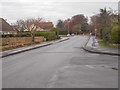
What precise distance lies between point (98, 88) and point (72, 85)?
0.95 m

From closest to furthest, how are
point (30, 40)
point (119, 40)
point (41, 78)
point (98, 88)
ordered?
point (98, 88) → point (41, 78) → point (119, 40) → point (30, 40)

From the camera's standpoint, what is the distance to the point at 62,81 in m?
10.7

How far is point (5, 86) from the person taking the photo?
973cm

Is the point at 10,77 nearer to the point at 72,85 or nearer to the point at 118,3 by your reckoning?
the point at 72,85

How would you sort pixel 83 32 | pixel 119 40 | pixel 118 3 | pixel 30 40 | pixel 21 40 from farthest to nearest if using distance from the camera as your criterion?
pixel 83 32
pixel 30 40
pixel 21 40
pixel 118 3
pixel 119 40

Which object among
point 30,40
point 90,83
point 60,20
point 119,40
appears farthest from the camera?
point 60,20

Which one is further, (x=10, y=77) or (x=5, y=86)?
(x=10, y=77)

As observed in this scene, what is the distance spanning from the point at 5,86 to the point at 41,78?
2013 millimetres

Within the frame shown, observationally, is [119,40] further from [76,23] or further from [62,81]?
[76,23]

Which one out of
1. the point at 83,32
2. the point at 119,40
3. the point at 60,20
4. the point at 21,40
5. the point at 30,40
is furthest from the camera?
the point at 60,20

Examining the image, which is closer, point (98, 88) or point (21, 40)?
point (98, 88)

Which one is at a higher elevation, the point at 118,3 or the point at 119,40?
the point at 118,3

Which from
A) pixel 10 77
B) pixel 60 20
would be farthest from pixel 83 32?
pixel 10 77

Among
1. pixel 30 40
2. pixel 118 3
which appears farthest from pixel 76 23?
pixel 118 3
